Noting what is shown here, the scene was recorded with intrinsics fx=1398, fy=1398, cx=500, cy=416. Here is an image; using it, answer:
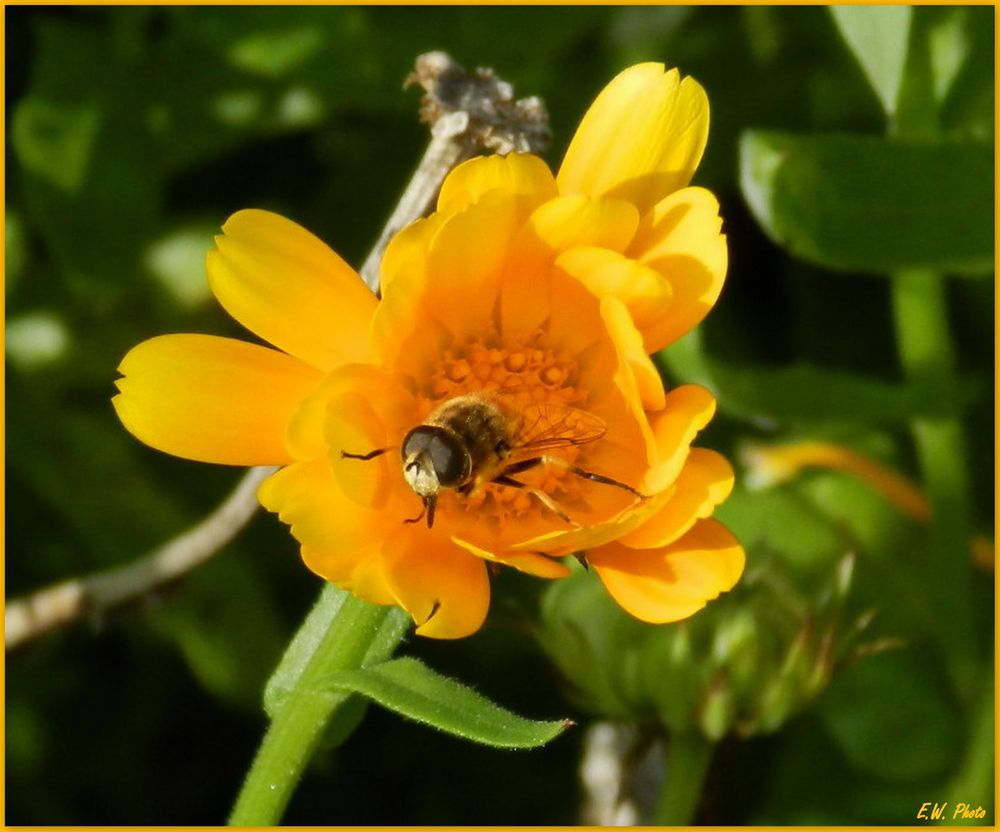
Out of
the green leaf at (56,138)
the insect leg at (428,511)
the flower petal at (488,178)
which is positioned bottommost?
the insect leg at (428,511)

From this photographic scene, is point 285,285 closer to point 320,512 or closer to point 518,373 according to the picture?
point 320,512

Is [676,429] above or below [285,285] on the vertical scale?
below

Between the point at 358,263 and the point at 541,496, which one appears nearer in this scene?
the point at 541,496

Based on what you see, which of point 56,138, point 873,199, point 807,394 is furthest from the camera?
point 56,138

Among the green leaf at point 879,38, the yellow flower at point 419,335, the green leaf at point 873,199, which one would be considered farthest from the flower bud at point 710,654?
the green leaf at point 879,38

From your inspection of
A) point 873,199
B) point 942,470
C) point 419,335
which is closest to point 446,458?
point 419,335

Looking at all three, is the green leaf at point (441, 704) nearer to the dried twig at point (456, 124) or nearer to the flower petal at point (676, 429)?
the flower petal at point (676, 429)
